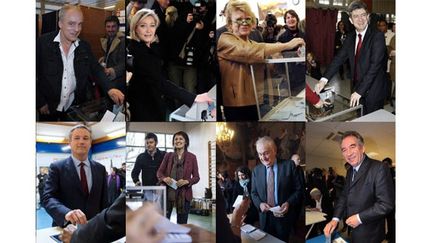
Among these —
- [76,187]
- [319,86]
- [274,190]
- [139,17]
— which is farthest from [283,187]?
[139,17]

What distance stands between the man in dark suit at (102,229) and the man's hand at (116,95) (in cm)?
72

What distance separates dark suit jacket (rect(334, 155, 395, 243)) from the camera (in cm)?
359

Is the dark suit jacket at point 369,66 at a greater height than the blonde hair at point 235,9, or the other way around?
the blonde hair at point 235,9

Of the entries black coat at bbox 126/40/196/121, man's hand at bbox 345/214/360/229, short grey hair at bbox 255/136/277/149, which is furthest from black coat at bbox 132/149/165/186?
man's hand at bbox 345/214/360/229

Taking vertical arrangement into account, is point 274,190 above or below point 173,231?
above

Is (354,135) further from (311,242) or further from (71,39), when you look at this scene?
(71,39)

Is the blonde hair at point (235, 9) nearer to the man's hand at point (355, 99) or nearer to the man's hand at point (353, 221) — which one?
the man's hand at point (355, 99)

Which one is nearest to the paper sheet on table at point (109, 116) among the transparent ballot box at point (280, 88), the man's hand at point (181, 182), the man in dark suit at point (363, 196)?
the man's hand at point (181, 182)

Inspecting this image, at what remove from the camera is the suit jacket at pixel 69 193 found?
3715mm

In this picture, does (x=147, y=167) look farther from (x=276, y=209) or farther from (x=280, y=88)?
(x=280, y=88)

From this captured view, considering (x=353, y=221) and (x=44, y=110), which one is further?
(x=44, y=110)

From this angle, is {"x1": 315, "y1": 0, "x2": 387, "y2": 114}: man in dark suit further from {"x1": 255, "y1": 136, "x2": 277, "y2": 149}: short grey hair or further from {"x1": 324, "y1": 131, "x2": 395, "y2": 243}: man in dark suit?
{"x1": 255, "y1": 136, "x2": 277, "y2": 149}: short grey hair

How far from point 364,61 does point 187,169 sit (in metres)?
1.49

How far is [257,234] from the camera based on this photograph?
12.2 feet
